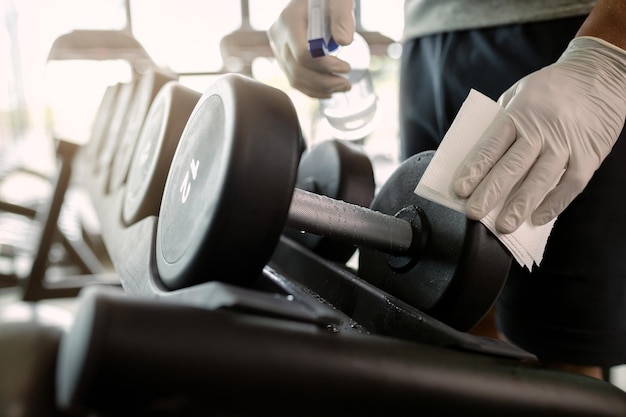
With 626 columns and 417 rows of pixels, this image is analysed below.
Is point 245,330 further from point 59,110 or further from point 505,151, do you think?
point 59,110

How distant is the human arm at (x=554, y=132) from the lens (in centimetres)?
77

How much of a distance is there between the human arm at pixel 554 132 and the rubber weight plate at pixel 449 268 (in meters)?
0.04

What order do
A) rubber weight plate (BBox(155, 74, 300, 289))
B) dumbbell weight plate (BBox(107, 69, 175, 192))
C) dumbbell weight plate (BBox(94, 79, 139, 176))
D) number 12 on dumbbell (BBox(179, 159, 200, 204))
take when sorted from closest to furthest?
rubber weight plate (BBox(155, 74, 300, 289))
number 12 on dumbbell (BBox(179, 159, 200, 204))
dumbbell weight plate (BBox(107, 69, 175, 192))
dumbbell weight plate (BBox(94, 79, 139, 176))

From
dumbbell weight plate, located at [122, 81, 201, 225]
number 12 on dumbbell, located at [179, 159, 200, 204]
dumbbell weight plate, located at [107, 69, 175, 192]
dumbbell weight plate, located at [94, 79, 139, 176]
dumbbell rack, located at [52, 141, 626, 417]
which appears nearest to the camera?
dumbbell rack, located at [52, 141, 626, 417]

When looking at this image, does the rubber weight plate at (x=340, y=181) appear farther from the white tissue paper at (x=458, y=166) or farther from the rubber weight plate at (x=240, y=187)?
the rubber weight plate at (x=240, y=187)

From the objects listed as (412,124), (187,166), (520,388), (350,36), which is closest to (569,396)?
(520,388)

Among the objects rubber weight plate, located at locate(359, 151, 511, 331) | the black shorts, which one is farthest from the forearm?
rubber weight plate, located at locate(359, 151, 511, 331)

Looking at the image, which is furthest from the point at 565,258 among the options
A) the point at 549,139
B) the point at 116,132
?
the point at 116,132

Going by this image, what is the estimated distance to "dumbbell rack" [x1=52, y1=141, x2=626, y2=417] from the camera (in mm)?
429

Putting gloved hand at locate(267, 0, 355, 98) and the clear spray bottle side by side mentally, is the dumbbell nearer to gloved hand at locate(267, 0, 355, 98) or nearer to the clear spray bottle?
gloved hand at locate(267, 0, 355, 98)

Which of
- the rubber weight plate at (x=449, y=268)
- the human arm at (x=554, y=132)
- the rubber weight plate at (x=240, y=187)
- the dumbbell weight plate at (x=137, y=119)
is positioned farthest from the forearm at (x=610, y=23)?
the dumbbell weight plate at (x=137, y=119)

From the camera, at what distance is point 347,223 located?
760mm

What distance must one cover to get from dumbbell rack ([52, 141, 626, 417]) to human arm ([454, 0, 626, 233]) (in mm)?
235

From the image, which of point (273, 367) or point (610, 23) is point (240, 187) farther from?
point (610, 23)
